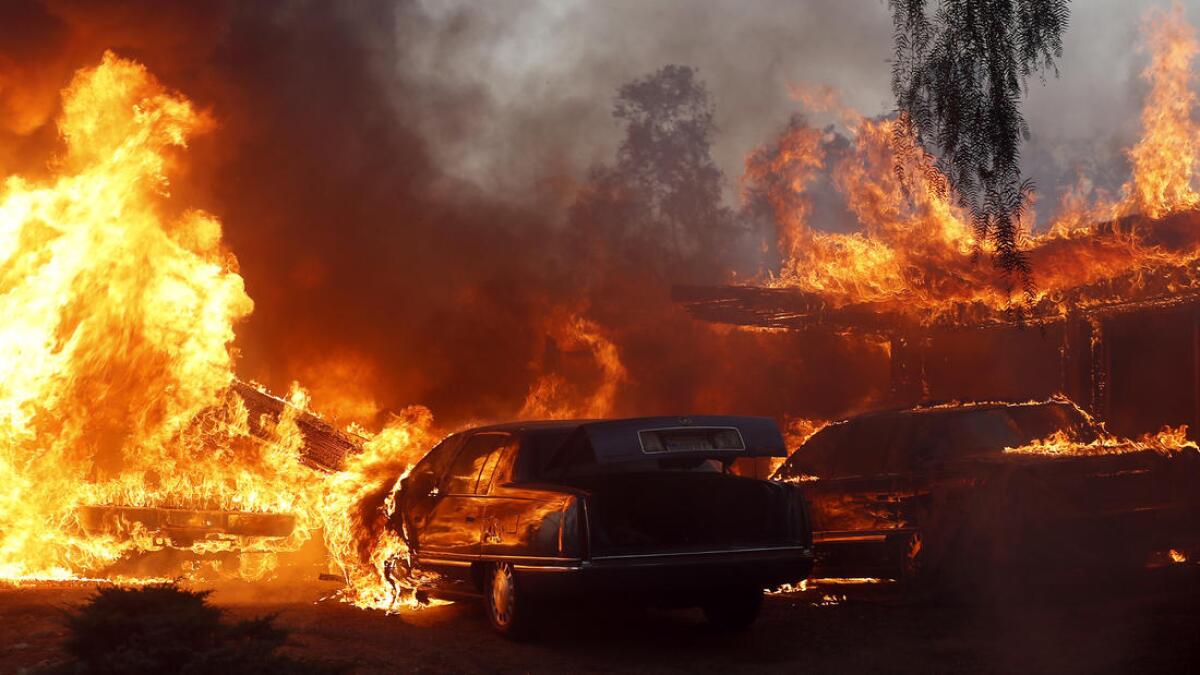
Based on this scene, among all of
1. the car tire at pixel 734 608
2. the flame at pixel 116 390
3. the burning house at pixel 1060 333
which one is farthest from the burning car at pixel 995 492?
the flame at pixel 116 390

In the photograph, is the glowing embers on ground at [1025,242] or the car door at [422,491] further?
the glowing embers on ground at [1025,242]

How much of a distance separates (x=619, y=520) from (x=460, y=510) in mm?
1314

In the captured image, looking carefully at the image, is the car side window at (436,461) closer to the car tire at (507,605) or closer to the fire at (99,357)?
the car tire at (507,605)

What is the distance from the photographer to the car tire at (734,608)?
8320mm

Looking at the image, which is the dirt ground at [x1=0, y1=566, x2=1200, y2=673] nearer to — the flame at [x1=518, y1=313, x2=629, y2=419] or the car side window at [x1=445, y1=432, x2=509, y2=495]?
the car side window at [x1=445, y1=432, x2=509, y2=495]

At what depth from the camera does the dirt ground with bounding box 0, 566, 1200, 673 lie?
6898mm

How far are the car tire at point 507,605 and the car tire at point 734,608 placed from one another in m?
1.37

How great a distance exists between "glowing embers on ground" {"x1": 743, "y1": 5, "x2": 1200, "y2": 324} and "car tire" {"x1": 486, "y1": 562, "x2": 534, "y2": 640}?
450cm

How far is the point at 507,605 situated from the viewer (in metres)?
7.86

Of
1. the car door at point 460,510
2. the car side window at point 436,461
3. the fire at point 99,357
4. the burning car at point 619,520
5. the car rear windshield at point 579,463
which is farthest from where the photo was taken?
the fire at point 99,357

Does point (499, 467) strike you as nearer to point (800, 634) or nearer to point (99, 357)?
point (800, 634)

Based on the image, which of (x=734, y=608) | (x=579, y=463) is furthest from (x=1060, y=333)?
(x=579, y=463)

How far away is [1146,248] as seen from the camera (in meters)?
11.7

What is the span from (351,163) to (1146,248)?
39.4 ft
